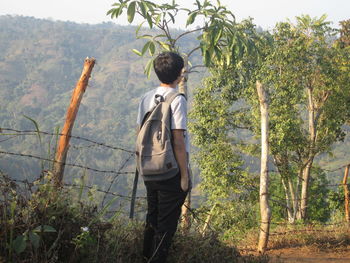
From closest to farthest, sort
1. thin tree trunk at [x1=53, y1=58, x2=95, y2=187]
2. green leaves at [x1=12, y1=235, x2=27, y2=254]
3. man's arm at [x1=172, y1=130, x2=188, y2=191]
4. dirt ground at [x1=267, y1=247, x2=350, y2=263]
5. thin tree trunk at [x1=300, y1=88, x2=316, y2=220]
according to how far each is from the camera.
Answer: green leaves at [x1=12, y1=235, x2=27, y2=254], man's arm at [x1=172, y1=130, x2=188, y2=191], thin tree trunk at [x1=53, y1=58, x2=95, y2=187], dirt ground at [x1=267, y1=247, x2=350, y2=263], thin tree trunk at [x1=300, y1=88, x2=316, y2=220]

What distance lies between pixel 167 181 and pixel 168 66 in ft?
2.40

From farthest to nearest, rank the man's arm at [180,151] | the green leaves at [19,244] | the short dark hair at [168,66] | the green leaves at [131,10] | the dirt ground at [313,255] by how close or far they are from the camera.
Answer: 1. the dirt ground at [313,255]
2. the green leaves at [131,10]
3. the short dark hair at [168,66]
4. the man's arm at [180,151]
5. the green leaves at [19,244]

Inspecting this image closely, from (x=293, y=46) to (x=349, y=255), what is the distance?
487 inches

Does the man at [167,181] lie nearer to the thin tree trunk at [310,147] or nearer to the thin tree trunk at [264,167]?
the thin tree trunk at [264,167]

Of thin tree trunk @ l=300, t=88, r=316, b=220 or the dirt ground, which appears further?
thin tree trunk @ l=300, t=88, r=316, b=220

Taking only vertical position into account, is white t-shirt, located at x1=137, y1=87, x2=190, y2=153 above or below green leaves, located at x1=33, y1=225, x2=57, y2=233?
above

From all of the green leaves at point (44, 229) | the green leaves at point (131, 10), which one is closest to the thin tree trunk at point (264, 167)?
the green leaves at point (131, 10)

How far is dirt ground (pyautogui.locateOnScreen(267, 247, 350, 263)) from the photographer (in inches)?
236

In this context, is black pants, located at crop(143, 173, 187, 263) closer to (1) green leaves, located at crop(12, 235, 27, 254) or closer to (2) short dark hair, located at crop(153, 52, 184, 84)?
(2) short dark hair, located at crop(153, 52, 184, 84)

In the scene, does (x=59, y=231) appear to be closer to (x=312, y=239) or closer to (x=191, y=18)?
(x=191, y=18)

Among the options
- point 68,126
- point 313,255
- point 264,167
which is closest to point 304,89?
point 313,255

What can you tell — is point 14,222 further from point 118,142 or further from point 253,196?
point 118,142

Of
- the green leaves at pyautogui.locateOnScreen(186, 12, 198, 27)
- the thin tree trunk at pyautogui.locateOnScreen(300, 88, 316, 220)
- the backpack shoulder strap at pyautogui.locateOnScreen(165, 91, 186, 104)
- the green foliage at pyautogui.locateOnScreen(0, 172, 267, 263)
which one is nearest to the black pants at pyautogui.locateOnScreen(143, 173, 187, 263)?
the green foliage at pyautogui.locateOnScreen(0, 172, 267, 263)

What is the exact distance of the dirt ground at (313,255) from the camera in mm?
5984
